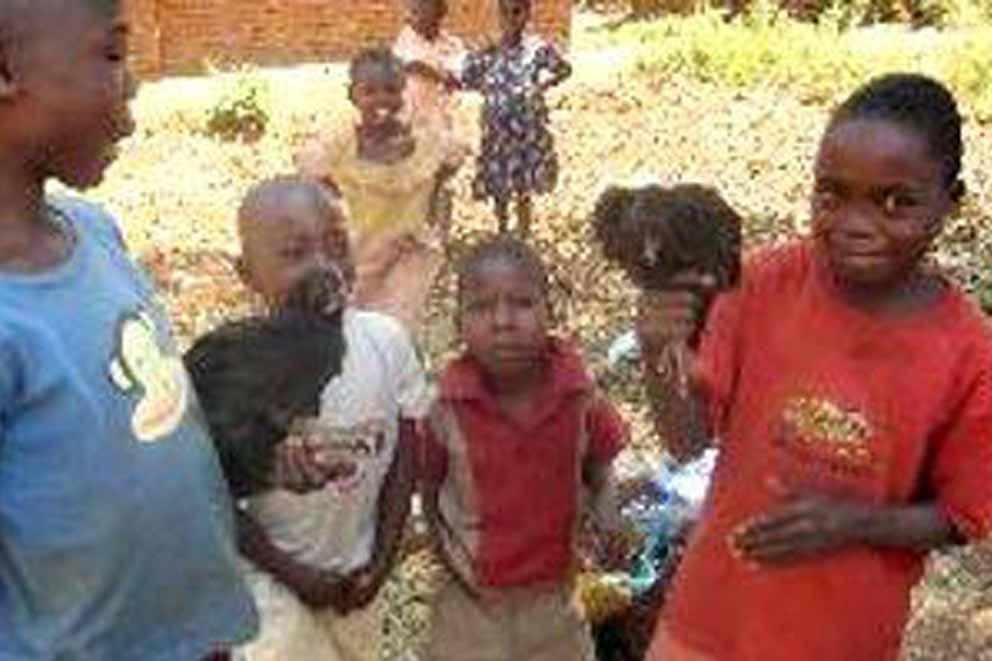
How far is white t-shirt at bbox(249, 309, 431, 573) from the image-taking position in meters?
3.40

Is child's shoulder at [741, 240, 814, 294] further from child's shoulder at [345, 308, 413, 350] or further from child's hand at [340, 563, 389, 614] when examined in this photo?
child's hand at [340, 563, 389, 614]

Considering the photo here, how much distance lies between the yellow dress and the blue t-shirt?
12.3 feet

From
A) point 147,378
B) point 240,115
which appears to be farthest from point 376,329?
point 240,115

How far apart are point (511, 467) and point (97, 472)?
1.31m

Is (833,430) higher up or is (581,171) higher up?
(833,430)

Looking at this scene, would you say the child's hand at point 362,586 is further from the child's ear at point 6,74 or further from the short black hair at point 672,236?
the child's ear at point 6,74

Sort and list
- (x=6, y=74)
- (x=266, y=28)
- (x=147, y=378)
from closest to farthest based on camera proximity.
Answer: (x=6, y=74) → (x=147, y=378) → (x=266, y=28)

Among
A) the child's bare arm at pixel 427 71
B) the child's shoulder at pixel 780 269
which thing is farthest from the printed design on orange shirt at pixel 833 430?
the child's bare arm at pixel 427 71

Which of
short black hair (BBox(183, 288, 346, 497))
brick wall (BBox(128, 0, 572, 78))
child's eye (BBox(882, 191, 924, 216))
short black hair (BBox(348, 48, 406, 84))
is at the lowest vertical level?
brick wall (BBox(128, 0, 572, 78))

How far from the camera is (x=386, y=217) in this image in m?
6.41

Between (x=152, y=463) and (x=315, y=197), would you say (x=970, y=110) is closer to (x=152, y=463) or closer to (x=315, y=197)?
(x=315, y=197)

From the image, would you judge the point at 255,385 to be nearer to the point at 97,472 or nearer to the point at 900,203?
the point at 97,472

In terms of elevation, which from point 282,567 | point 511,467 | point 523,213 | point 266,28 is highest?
point 511,467

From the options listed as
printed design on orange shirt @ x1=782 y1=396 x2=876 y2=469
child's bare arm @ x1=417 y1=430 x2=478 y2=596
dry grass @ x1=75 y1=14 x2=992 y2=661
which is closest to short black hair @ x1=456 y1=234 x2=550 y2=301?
child's bare arm @ x1=417 y1=430 x2=478 y2=596
